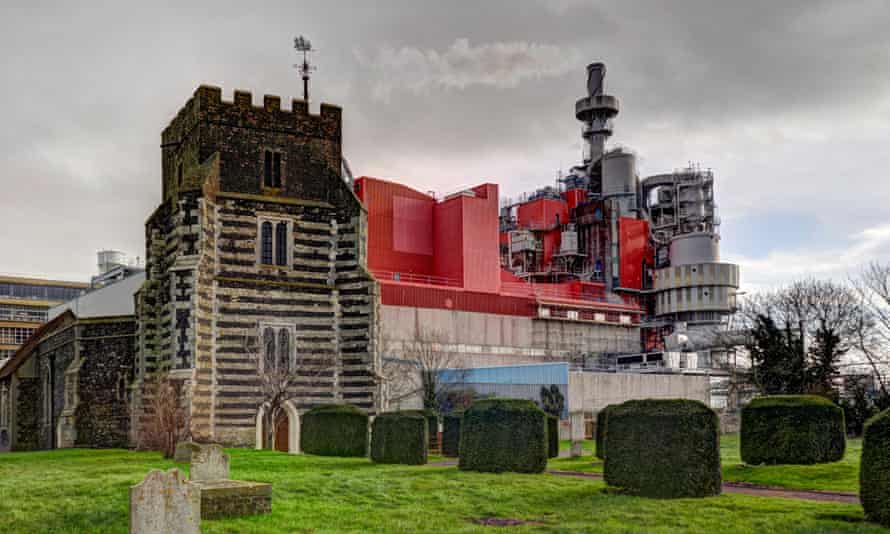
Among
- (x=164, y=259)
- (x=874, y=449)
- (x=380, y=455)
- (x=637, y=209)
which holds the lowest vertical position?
(x=380, y=455)

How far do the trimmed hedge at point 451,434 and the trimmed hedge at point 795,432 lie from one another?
12.5m

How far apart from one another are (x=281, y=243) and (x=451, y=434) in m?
11.8

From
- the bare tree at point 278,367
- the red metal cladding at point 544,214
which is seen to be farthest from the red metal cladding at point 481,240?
the bare tree at point 278,367

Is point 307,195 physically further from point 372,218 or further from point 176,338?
point 372,218

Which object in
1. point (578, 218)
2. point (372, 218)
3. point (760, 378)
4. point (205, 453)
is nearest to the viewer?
point (205, 453)

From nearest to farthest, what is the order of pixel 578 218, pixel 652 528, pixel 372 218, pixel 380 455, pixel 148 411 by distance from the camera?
1. pixel 652 528
2. pixel 380 455
3. pixel 148 411
4. pixel 372 218
5. pixel 578 218

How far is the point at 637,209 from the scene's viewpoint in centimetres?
9269

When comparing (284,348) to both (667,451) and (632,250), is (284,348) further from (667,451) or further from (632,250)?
(632,250)

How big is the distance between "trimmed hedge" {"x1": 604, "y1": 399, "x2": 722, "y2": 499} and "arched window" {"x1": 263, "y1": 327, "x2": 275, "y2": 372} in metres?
20.7

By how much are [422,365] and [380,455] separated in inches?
1379

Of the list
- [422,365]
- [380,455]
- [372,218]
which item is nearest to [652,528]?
[380,455]

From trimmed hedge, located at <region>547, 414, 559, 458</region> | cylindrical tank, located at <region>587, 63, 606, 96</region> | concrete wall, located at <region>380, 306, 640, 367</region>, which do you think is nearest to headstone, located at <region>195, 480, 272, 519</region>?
trimmed hedge, located at <region>547, 414, 559, 458</region>

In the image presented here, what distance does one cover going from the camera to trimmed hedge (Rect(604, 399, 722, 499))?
2067 centimetres

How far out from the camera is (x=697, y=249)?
279 feet
